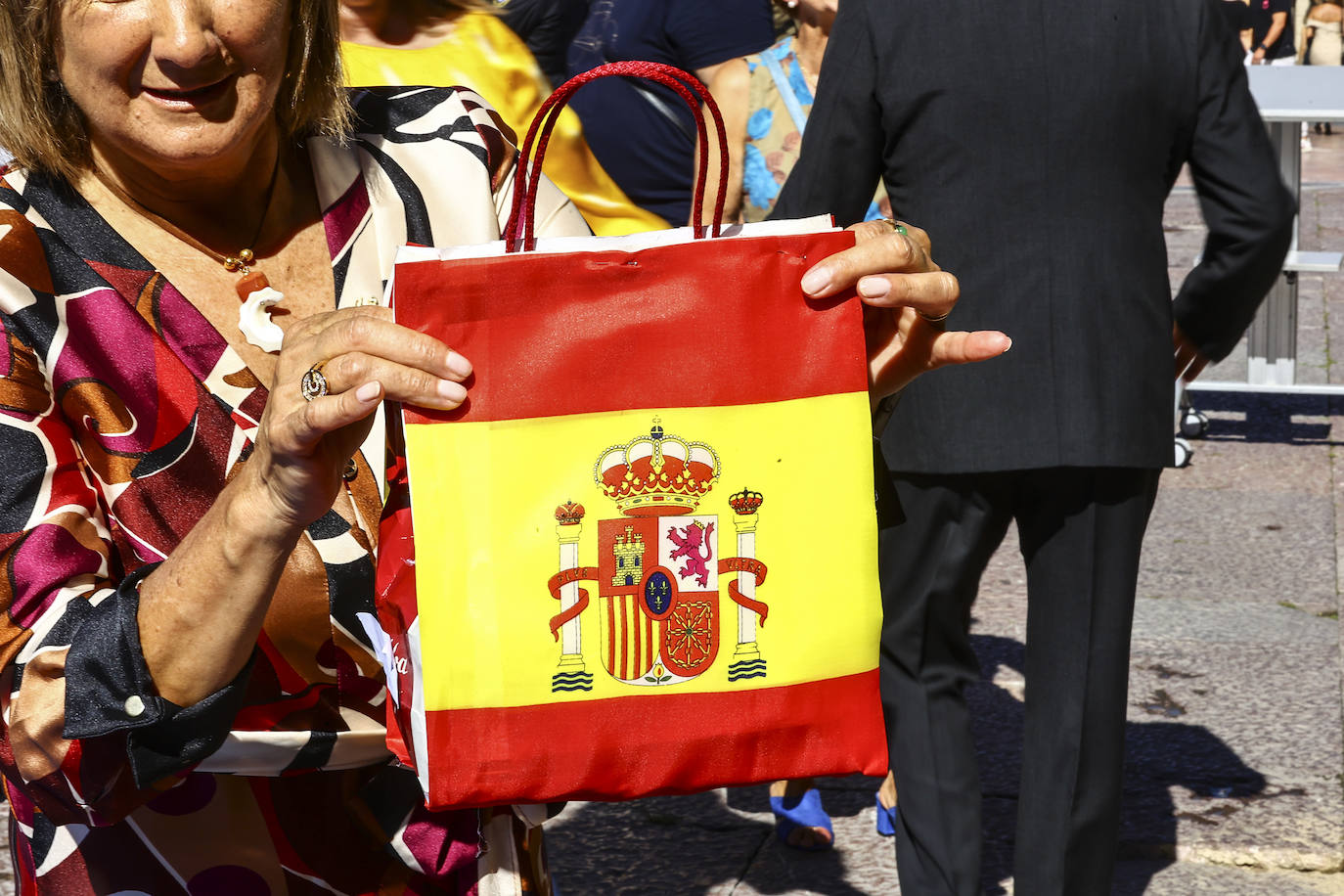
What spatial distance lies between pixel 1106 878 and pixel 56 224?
2.51 meters

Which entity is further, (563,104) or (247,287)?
(247,287)

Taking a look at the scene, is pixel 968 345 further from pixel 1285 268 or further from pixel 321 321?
pixel 1285 268

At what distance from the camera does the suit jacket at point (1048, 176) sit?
2844 millimetres

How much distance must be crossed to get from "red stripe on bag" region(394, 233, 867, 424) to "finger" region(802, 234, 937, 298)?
1 centimetres

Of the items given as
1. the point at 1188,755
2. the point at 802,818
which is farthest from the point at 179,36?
the point at 1188,755

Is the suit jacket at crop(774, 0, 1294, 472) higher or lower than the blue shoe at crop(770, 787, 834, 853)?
higher

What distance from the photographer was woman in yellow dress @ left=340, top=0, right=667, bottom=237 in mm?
3443

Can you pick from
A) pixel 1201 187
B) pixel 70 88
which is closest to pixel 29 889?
pixel 70 88

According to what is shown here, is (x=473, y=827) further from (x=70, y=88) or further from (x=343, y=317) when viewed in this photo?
(x=70, y=88)

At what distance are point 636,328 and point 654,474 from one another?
0.14 m

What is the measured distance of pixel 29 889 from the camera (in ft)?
5.58

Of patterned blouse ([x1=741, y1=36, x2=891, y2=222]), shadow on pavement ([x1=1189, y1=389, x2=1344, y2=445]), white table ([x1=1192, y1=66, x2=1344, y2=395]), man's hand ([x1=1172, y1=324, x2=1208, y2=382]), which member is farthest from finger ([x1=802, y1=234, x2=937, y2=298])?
shadow on pavement ([x1=1189, y1=389, x2=1344, y2=445])

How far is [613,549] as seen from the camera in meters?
1.47

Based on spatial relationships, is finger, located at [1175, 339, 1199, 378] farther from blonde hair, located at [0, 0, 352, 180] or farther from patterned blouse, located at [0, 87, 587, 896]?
blonde hair, located at [0, 0, 352, 180]
